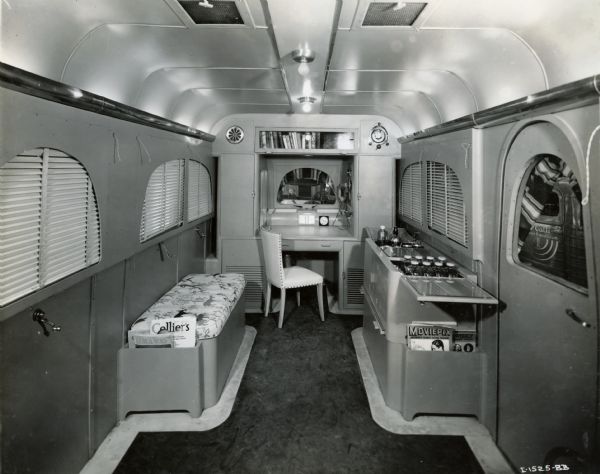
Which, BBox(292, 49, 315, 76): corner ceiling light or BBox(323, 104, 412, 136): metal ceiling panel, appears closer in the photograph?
BBox(292, 49, 315, 76): corner ceiling light

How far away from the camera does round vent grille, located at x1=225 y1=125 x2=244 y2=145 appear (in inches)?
204

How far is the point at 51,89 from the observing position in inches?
70.9

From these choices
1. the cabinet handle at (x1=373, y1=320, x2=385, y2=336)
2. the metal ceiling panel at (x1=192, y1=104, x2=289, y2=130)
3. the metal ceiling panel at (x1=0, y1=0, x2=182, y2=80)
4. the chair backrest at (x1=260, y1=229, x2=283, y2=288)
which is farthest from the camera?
the metal ceiling panel at (x1=192, y1=104, x2=289, y2=130)

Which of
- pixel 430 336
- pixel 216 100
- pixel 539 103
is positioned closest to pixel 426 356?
pixel 430 336

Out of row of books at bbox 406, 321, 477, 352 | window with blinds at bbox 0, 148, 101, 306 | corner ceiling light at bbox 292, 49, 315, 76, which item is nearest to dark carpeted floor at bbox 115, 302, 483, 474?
row of books at bbox 406, 321, 477, 352

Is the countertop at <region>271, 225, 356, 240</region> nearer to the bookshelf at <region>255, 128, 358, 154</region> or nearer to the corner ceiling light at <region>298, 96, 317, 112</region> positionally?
the bookshelf at <region>255, 128, 358, 154</region>

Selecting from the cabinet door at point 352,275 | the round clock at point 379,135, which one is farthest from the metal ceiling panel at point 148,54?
the cabinet door at point 352,275

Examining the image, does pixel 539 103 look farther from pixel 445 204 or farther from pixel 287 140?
pixel 287 140

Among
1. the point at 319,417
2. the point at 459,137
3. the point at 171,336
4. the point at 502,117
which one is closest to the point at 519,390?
the point at 319,417

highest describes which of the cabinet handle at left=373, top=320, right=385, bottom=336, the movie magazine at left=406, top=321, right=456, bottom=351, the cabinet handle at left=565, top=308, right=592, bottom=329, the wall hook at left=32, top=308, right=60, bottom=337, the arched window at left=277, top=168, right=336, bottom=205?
the arched window at left=277, top=168, right=336, bottom=205

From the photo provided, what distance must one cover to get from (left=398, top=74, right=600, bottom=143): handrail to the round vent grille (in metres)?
2.94

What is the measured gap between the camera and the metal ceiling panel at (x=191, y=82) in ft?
11.0

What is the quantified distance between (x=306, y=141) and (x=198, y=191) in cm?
169

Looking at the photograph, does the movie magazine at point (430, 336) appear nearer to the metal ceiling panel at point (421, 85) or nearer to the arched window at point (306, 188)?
the metal ceiling panel at point (421, 85)
